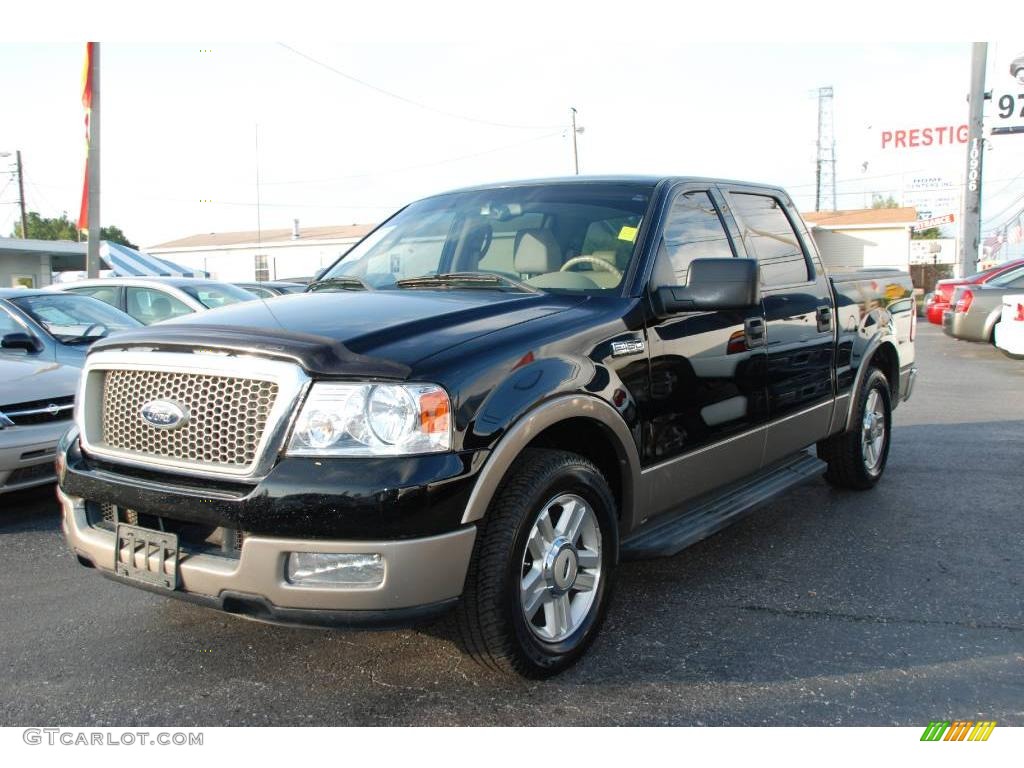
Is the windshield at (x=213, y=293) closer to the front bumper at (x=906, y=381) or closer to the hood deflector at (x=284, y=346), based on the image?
the front bumper at (x=906, y=381)

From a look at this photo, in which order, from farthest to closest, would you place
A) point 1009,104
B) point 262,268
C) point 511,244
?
point 262,268, point 1009,104, point 511,244

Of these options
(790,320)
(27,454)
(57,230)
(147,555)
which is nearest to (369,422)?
(147,555)

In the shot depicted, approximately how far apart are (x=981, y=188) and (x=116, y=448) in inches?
1088

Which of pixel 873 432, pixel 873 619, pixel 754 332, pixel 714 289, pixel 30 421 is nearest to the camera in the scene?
pixel 714 289

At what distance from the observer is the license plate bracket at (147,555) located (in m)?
2.98

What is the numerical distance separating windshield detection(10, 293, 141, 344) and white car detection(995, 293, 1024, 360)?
11871 millimetres

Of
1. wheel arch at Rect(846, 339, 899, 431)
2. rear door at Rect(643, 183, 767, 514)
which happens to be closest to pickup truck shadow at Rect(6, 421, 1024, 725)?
rear door at Rect(643, 183, 767, 514)

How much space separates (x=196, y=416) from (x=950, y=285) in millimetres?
18996

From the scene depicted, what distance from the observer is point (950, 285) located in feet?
62.2

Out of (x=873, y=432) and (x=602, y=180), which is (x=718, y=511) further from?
(x=873, y=432)

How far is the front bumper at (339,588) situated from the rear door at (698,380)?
3.95 ft

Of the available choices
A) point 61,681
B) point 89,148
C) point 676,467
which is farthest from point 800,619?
point 89,148

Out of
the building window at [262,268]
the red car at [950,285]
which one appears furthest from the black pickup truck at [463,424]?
the building window at [262,268]

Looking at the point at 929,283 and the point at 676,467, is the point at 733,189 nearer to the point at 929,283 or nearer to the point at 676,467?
the point at 676,467
